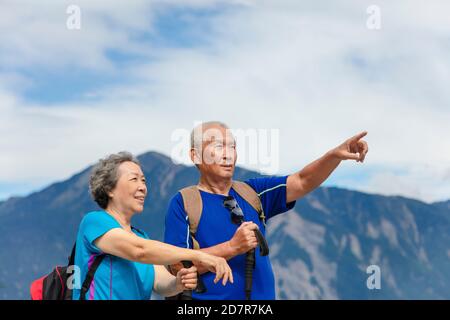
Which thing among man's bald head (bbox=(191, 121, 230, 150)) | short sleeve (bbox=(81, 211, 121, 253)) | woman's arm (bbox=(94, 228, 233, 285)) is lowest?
woman's arm (bbox=(94, 228, 233, 285))

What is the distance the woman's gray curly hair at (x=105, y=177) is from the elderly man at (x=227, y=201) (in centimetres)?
85

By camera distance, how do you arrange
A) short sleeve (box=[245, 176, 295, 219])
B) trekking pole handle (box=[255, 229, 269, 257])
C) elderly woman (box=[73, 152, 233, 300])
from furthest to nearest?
short sleeve (box=[245, 176, 295, 219])
trekking pole handle (box=[255, 229, 269, 257])
elderly woman (box=[73, 152, 233, 300])

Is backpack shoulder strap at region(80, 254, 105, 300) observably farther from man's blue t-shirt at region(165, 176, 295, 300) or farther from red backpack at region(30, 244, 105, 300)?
man's blue t-shirt at region(165, 176, 295, 300)

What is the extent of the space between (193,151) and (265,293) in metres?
1.54

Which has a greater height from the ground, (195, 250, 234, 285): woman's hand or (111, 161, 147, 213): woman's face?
(111, 161, 147, 213): woman's face

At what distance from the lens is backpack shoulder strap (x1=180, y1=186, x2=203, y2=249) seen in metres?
7.15

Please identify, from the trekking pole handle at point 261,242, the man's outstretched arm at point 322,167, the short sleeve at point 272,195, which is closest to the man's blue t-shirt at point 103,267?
the trekking pole handle at point 261,242

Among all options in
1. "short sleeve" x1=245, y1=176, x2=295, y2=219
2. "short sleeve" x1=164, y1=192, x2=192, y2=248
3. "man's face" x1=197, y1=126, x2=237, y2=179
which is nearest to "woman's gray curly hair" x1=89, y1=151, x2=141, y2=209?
"short sleeve" x1=164, y1=192, x2=192, y2=248

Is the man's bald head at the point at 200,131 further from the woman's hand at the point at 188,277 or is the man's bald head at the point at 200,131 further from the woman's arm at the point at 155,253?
the woman's arm at the point at 155,253

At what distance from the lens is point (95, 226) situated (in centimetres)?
612

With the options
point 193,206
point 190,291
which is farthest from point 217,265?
point 193,206

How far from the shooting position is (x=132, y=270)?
630cm

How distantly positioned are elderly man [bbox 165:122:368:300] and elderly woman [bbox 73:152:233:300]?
1.46ft
